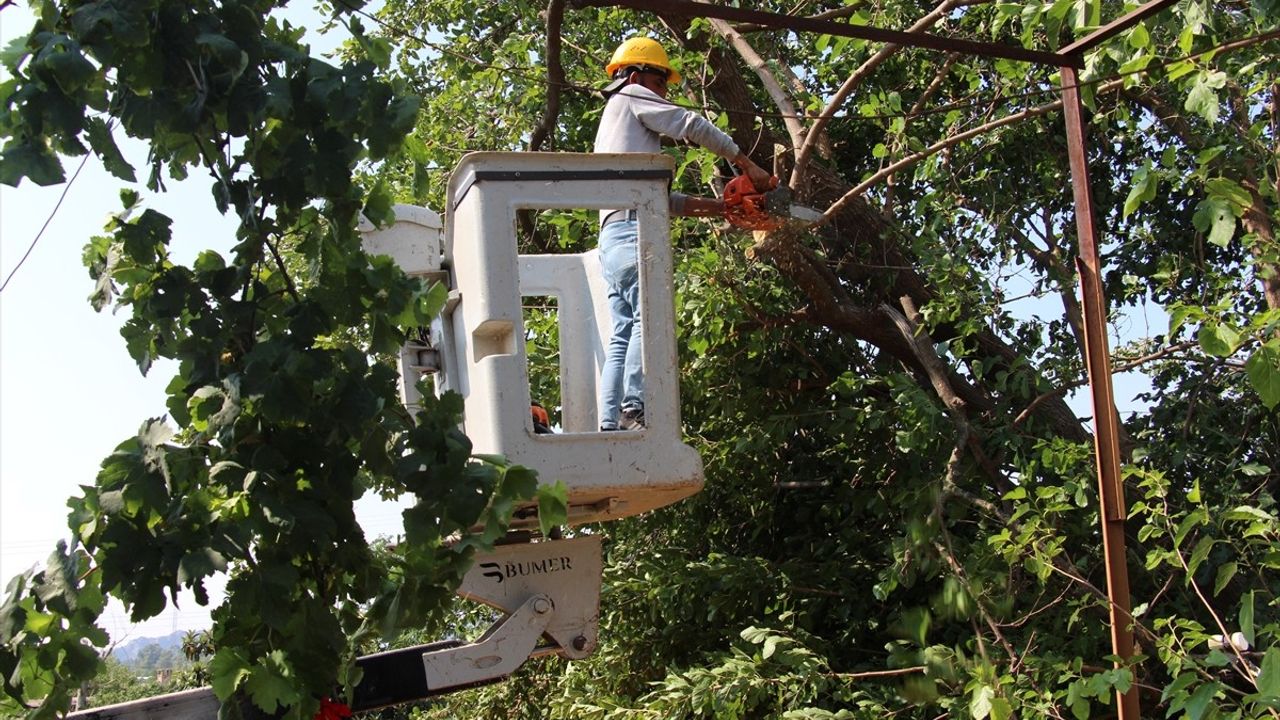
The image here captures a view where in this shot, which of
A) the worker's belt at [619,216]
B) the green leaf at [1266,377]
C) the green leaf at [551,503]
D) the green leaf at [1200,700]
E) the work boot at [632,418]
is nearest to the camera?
the green leaf at [551,503]

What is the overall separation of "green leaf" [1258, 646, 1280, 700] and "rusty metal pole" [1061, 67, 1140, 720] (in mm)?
572

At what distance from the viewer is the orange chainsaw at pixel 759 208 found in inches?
218

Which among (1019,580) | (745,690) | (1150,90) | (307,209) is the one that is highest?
(1150,90)

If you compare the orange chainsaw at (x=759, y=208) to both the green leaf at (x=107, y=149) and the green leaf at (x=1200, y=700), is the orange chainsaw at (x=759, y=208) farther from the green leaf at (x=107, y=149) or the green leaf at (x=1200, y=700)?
the green leaf at (x=107, y=149)

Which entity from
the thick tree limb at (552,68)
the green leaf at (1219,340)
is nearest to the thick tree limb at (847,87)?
the thick tree limb at (552,68)

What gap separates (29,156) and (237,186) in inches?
17.5

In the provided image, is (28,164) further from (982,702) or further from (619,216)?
(982,702)

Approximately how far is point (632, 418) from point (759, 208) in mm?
1254

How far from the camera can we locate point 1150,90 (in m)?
7.14

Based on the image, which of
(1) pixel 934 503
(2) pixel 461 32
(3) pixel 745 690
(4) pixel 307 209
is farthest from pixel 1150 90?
(4) pixel 307 209

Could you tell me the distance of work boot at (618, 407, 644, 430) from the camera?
15.4 ft

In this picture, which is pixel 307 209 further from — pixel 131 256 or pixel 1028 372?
pixel 1028 372

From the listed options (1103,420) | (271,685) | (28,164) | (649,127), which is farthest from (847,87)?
(271,685)

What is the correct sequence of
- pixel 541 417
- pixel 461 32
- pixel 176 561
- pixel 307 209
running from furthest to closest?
pixel 461 32, pixel 541 417, pixel 307 209, pixel 176 561
